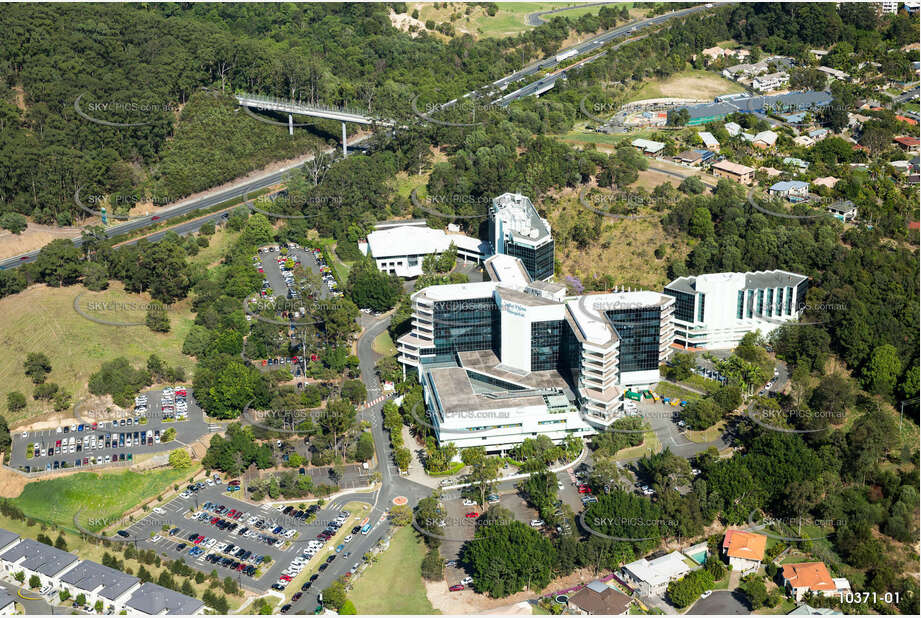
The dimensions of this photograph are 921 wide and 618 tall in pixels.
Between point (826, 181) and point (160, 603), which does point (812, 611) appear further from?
point (826, 181)

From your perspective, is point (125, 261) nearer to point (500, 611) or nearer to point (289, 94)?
point (289, 94)

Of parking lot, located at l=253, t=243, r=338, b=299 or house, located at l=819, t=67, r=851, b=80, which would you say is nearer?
parking lot, located at l=253, t=243, r=338, b=299

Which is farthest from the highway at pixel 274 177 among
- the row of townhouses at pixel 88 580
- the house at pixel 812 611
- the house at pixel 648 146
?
the house at pixel 812 611

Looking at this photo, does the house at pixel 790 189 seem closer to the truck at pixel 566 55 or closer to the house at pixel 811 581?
the house at pixel 811 581

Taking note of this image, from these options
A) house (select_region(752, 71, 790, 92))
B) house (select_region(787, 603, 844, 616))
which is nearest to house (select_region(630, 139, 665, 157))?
house (select_region(752, 71, 790, 92))

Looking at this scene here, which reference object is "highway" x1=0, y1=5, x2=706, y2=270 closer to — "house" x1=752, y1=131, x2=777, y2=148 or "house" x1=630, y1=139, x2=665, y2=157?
"house" x1=630, y1=139, x2=665, y2=157

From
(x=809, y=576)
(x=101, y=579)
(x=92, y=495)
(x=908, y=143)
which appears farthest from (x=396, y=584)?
(x=908, y=143)
